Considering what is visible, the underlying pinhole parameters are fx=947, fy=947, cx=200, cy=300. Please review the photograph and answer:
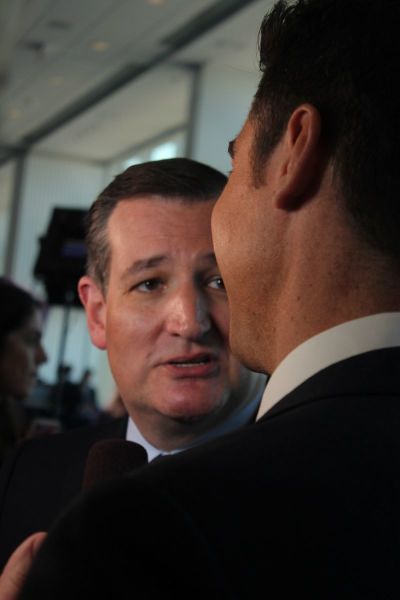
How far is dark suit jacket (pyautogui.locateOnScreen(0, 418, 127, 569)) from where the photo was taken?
1856mm

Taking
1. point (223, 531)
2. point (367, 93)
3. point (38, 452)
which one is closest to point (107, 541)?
point (223, 531)

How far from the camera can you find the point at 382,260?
78cm

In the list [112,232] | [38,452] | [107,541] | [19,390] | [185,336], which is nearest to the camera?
[107,541]

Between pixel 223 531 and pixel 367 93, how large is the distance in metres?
0.39

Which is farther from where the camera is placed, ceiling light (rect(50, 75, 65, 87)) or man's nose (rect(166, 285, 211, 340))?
ceiling light (rect(50, 75, 65, 87))

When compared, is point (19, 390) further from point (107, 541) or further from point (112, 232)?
point (107, 541)

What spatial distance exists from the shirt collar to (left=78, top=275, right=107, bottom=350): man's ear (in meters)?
1.12

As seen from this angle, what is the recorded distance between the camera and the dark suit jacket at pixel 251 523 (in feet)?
1.97

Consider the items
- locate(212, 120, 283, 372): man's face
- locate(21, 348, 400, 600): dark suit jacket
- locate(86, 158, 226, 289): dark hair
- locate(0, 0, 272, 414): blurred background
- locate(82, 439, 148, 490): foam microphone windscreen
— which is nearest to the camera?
locate(21, 348, 400, 600): dark suit jacket

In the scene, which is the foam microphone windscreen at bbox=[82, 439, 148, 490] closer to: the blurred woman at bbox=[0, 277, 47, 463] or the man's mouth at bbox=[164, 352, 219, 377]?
the man's mouth at bbox=[164, 352, 219, 377]

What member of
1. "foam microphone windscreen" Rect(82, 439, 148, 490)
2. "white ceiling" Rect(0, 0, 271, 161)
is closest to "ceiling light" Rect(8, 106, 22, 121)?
"white ceiling" Rect(0, 0, 271, 161)

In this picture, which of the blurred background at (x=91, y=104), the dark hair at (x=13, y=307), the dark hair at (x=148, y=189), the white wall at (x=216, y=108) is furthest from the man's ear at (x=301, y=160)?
the white wall at (x=216, y=108)

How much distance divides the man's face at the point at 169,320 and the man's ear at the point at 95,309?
75 mm

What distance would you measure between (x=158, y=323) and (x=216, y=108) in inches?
328
